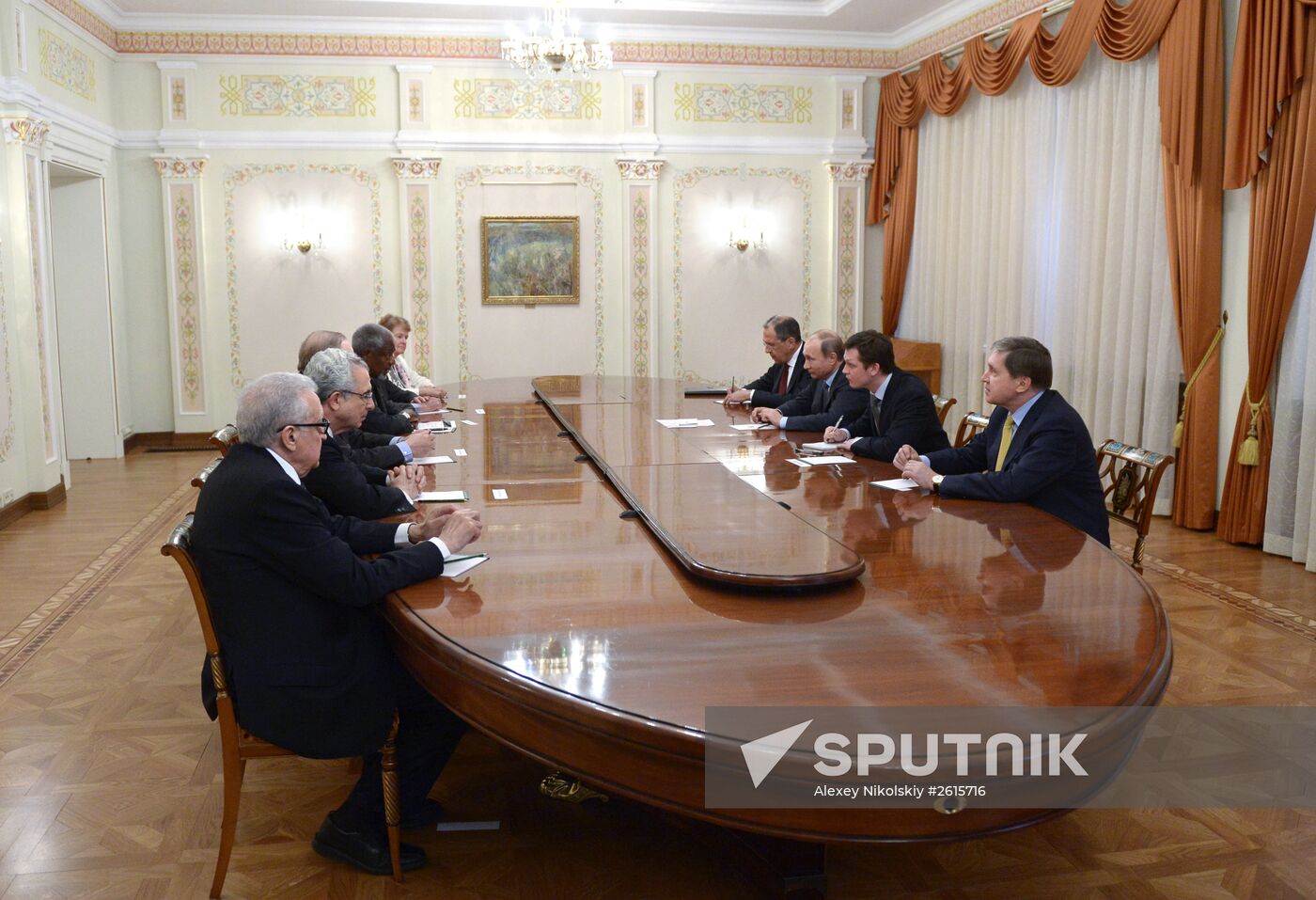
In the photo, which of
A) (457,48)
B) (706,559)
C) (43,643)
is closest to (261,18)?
(457,48)

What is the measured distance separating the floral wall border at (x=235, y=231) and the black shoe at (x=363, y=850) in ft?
24.7

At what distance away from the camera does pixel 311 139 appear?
31.1 ft

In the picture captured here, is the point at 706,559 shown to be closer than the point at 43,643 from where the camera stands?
Yes

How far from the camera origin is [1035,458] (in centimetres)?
363

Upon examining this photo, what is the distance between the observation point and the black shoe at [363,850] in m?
2.73

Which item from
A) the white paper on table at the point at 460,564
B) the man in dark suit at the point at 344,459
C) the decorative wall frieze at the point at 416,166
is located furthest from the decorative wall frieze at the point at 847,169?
the white paper on table at the point at 460,564

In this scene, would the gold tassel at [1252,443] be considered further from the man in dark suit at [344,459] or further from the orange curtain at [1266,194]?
the man in dark suit at [344,459]

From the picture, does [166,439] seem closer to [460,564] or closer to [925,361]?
[925,361]

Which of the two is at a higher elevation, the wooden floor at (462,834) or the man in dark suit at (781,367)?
the man in dark suit at (781,367)

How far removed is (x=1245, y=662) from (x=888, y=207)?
21.6 ft

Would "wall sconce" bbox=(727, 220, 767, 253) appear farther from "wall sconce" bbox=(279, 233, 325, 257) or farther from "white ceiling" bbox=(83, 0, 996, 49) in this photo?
"wall sconce" bbox=(279, 233, 325, 257)

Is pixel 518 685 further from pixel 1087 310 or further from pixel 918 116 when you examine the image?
pixel 918 116

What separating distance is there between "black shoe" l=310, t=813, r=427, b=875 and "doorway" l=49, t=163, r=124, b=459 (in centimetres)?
731

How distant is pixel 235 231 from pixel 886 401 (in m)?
6.88
